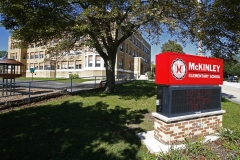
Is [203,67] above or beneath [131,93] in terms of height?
above

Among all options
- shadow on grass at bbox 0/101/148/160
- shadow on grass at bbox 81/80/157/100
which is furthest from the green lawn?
shadow on grass at bbox 81/80/157/100

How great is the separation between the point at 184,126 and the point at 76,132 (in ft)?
9.98

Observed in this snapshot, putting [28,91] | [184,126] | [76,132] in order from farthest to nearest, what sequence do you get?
[28,91] → [76,132] → [184,126]

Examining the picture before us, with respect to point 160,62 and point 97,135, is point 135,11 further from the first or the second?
point 97,135

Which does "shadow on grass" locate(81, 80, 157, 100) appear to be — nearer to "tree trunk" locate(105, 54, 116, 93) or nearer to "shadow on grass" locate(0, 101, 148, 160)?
"tree trunk" locate(105, 54, 116, 93)

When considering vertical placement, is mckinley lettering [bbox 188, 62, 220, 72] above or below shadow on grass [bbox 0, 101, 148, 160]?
above

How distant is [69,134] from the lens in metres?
4.82

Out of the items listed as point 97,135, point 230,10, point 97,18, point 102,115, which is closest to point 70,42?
point 97,18

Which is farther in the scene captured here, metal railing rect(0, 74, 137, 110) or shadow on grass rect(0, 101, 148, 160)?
metal railing rect(0, 74, 137, 110)

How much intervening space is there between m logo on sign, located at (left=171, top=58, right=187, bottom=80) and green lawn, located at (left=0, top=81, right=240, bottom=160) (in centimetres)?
200

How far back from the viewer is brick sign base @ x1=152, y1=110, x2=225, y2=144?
4.12 metres

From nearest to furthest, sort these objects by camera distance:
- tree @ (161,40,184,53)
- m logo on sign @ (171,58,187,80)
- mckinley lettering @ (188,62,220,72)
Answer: m logo on sign @ (171,58,187,80) → mckinley lettering @ (188,62,220,72) → tree @ (161,40,184,53)

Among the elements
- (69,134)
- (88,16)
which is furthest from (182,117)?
(88,16)

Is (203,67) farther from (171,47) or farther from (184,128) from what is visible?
(171,47)
